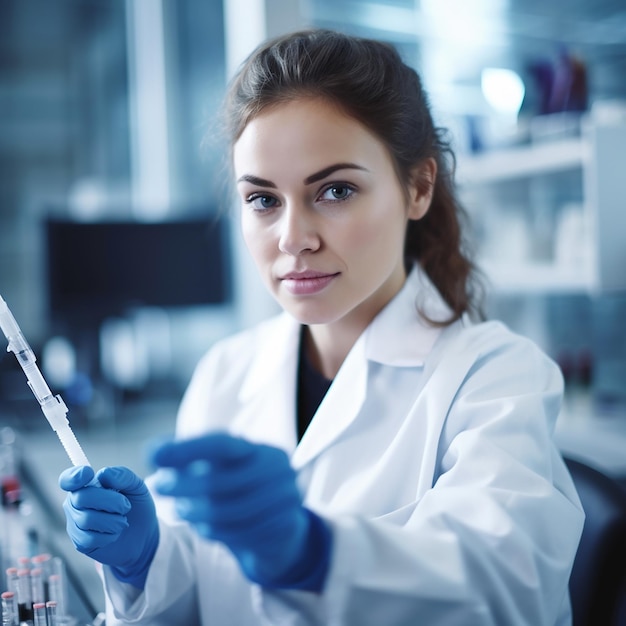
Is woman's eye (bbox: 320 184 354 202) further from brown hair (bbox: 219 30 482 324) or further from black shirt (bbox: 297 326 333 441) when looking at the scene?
black shirt (bbox: 297 326 333 441)

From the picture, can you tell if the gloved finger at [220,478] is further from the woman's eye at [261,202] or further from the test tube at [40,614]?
the woman's eye at [261,202]

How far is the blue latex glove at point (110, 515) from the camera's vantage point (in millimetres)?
812

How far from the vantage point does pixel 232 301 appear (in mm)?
2979

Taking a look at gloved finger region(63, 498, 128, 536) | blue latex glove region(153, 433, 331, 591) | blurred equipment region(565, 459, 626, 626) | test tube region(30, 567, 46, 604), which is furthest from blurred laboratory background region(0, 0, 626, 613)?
blurred equipment region(565, 459, 626, 626)

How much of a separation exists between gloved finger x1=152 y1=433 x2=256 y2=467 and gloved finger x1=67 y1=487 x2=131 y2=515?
0.25 meters

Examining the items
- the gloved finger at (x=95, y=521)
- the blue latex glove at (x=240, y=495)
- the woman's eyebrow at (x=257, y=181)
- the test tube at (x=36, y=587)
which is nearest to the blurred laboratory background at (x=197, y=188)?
the test tube at (x=36, y=587)

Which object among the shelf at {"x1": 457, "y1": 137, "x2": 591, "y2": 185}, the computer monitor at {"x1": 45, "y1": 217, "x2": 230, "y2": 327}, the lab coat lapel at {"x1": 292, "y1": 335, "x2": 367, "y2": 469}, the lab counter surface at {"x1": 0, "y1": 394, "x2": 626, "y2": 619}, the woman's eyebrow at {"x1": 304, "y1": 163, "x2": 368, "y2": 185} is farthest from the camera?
the computer monitor at {"x1": 45, "y1": 217, "x2": 230, "y2": 327}

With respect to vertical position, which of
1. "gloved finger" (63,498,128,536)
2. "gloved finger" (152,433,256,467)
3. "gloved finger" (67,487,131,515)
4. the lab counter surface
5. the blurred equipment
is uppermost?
"gloved finger" (152,433,256,467)

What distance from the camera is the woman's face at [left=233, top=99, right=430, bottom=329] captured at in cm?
96

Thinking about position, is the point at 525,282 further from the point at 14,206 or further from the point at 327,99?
the point at 14,206

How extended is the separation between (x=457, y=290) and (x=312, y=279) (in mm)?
339

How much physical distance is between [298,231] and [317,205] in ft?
0.16

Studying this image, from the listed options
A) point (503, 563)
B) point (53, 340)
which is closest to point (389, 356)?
point (503, 563)

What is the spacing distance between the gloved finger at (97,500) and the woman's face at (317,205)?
36 centimetres
